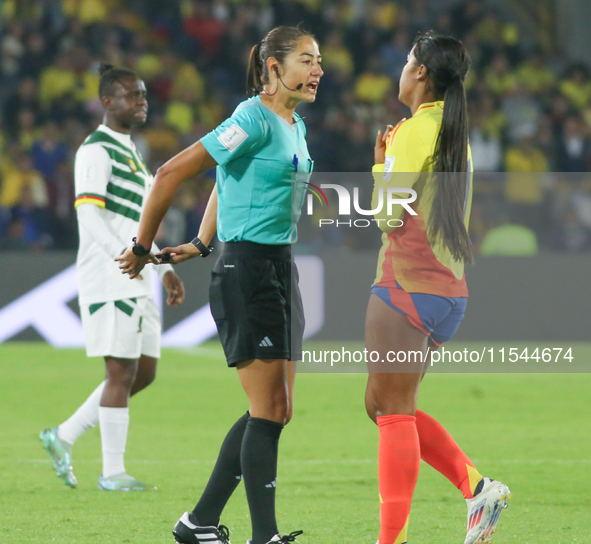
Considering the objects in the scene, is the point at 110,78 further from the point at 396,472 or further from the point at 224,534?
the point at 396,472

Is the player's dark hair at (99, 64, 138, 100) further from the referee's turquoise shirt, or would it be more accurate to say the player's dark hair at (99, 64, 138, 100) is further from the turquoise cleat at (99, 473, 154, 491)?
the turquoise cleat at (99, 473, 154, 491)

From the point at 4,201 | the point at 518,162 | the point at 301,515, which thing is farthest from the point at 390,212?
the point at 518,162

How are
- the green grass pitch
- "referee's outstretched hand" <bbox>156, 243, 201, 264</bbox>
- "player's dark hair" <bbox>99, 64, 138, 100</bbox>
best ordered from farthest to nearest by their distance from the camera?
"player's dark hair" <bbox>99, 64, 138, 100</bbox>, the green grass pitch, "referee's outstretched hand" <bbox>156, 243, 201, 264</bbox>

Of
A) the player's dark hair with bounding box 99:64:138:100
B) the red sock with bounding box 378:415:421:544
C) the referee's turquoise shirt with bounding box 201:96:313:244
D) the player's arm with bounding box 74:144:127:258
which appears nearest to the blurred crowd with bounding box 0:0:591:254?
the player's dark hair with bounding box 99:64:138:100

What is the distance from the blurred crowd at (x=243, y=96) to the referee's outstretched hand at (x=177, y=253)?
8223 millimetres

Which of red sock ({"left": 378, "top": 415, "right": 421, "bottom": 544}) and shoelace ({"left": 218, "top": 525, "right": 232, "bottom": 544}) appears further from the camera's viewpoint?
shoelace ({"left": 218, "top": 525, "right": 232, "bottom": 544})

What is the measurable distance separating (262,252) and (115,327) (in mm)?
1738

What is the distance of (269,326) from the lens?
11.7ft

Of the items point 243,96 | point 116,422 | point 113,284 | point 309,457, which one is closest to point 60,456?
point 116,422

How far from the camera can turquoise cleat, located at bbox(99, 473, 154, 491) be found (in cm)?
498

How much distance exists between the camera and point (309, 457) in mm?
5918

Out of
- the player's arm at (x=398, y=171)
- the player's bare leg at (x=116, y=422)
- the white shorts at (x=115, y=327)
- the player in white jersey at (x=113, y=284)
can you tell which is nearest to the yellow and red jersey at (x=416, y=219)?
the player's arm at (x=398, y=171)

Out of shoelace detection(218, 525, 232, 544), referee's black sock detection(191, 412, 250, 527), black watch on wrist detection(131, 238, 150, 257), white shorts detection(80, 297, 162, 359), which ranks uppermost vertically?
black watch on wrist detection(131, 238, 150, 257)

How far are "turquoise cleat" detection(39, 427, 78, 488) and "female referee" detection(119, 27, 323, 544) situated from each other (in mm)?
1679
